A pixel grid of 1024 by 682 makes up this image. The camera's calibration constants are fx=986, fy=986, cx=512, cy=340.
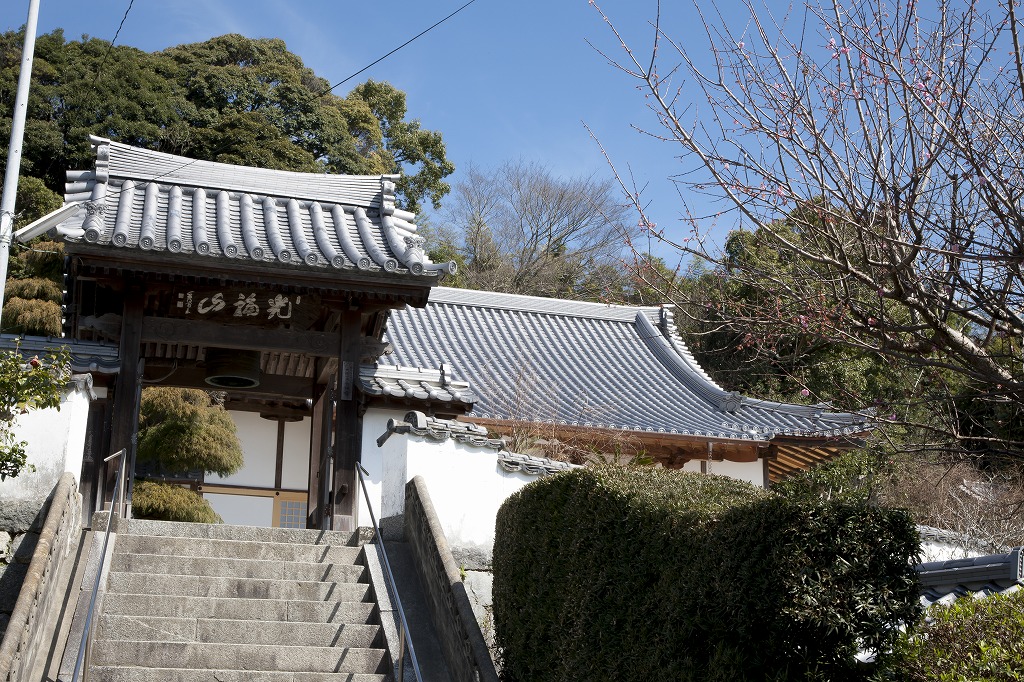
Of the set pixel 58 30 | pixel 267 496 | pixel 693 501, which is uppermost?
pixel 58 30

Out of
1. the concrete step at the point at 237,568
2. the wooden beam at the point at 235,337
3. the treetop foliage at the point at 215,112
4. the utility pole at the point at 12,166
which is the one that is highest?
the treetop foliage at the point at 215,112

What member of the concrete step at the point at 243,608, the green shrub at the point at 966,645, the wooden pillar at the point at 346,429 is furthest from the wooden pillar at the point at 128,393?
the green shrub at the point at 966,645

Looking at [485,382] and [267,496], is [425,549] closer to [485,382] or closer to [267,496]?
[485,382]

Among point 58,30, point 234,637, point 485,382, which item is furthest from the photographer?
point 58,30

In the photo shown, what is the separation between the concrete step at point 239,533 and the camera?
8.31 meters

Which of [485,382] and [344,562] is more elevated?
[485,382]

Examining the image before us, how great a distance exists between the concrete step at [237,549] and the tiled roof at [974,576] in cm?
453

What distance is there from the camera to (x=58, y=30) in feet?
96.7

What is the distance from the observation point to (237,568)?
26.0ft

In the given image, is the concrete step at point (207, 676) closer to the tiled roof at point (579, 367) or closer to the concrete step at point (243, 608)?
the concrete step at point (243, 608)

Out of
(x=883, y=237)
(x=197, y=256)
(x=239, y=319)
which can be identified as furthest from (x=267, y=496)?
A: (x=883, y=237)

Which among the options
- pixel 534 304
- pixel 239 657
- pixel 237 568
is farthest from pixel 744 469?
pixel 239 657

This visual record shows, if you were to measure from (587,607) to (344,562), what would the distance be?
3.20m

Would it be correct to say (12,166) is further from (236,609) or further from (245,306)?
(236,609)
